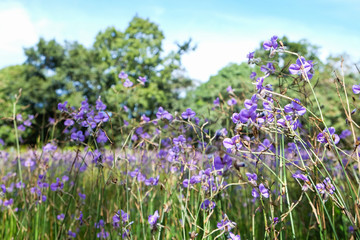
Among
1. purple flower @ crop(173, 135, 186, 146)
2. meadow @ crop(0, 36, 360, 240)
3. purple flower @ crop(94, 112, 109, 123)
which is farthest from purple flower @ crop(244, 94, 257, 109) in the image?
purple flower @ crop(94, 112, 109, 123)

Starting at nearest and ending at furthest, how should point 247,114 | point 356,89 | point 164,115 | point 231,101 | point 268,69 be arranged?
point 247,114
point 356,89
point 268,69
point 164,115
point 231,101

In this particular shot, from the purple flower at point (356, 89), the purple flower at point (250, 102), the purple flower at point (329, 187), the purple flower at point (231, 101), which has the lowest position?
the purple flower at point (329, 187)

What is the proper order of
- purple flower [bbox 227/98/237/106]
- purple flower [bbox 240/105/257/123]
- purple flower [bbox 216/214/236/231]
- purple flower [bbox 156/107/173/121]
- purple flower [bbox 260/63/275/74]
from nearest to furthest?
purple flower [bbox 240/105/257/123] < purple flower [bbox 216/214/236/231] < purple flower [bbox 260/63/275/74] < purple flower [bbox 156/107/173/121] < purple flower [bbox 227/98/237/106]

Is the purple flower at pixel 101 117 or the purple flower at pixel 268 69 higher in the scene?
the purple flower at pixel 268 69

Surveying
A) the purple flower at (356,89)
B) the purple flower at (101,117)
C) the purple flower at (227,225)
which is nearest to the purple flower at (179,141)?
the purple flower at (101,117)

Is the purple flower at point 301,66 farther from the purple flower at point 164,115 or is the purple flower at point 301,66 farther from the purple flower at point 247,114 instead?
the purple flower at point 164,115

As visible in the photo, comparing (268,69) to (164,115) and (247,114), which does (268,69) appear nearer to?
(247,114)

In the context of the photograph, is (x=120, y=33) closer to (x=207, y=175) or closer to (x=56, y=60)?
(x=56, y=60)

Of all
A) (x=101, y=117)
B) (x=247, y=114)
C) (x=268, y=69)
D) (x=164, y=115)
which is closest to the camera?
(x=247, y=114)

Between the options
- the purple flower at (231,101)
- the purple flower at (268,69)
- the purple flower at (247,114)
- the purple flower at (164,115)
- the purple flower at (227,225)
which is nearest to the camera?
the purple flower at (247,114)

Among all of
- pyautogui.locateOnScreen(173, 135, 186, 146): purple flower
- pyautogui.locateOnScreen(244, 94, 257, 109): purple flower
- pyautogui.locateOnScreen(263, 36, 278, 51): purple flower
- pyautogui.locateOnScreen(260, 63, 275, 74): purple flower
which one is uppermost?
pyautogui.locateOnScreen(263, 36, 278, 51): purple flower

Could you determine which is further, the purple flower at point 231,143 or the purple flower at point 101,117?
the purple flower at point 101,117

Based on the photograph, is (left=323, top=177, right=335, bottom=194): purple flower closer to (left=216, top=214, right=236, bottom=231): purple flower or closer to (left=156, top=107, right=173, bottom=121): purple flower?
(left=216, top=214, right=236, bottom=231): purple flower

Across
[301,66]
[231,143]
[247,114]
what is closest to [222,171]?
[231,143]
